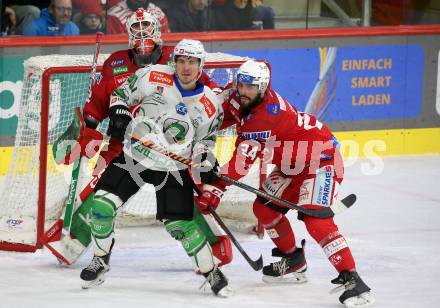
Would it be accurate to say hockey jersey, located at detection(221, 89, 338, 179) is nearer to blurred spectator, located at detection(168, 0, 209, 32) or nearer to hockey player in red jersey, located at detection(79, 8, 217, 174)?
hockey player in red jersey, located at detection(79, 8, 217, 174)

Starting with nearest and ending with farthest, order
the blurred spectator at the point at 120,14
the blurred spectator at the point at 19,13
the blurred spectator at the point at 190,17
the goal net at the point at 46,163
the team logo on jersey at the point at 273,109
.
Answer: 1. the team logo on jersey at the point at 273,109
2. the goal net at the point at 46,163
3. the blurred spectator at the point at 19,13
4. the blurred spectator at the point at 120,14
5. the blurred spectator at the point at 190,17

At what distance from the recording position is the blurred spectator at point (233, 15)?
847cm

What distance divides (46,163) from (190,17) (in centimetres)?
266

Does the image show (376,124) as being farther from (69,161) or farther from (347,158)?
(69,161)

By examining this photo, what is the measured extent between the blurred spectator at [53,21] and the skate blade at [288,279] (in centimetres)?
284

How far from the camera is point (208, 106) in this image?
541cm

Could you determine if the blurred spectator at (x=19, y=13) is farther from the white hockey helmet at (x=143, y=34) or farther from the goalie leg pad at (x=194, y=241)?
the goalie leg pad at (x=194, y=241)

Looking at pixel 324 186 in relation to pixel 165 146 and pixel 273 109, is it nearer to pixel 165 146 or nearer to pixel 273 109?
pixel 273 109

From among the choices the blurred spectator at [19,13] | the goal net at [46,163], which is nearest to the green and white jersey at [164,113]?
the goal net at [46,163]

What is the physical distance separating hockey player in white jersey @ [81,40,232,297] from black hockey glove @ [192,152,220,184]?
0.03 meters

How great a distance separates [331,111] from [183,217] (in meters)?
3.78

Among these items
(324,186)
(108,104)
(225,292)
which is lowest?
(225,292)

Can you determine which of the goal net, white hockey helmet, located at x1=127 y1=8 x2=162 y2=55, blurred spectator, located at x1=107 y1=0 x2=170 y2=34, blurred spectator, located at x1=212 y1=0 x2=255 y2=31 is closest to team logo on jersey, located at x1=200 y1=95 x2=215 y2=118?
white hockey helmet, located at x1=127 y1=8 x2=162 y2=55

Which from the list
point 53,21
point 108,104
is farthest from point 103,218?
point 53,21
